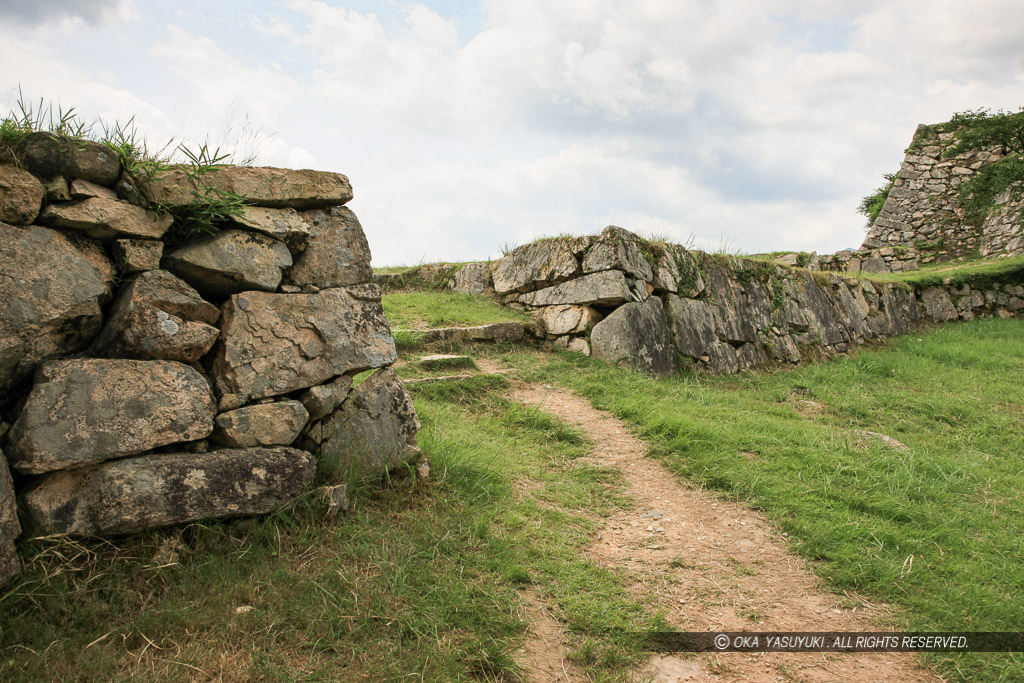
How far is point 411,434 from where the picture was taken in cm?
432

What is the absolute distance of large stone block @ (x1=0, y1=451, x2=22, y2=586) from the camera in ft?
9.10

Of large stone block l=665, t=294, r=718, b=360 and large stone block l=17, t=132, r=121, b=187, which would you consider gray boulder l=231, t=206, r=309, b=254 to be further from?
large stone block l=665, t=294, r=718, b=360

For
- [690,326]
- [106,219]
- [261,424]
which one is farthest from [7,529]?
[690,326]

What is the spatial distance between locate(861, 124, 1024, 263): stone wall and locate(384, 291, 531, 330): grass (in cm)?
1552

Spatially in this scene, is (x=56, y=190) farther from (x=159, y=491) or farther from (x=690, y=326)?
(x=690, y=326)

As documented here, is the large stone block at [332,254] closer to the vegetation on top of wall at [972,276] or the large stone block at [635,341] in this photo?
the large stone block at [635,341]

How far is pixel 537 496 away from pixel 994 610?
9.74ft

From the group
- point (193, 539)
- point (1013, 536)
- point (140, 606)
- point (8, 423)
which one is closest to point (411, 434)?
point (193, 539)

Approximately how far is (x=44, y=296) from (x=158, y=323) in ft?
1.70

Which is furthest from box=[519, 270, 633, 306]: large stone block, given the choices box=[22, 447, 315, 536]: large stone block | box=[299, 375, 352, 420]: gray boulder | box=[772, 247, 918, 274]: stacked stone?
box=[772, 247, 918, 274]: stacked stone

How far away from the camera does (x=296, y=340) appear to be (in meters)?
3.82

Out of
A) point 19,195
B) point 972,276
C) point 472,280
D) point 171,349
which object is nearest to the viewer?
point 19,195

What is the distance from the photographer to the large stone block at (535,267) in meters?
9.48

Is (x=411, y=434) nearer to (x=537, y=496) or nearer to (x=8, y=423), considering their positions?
(x=537, y=496)
